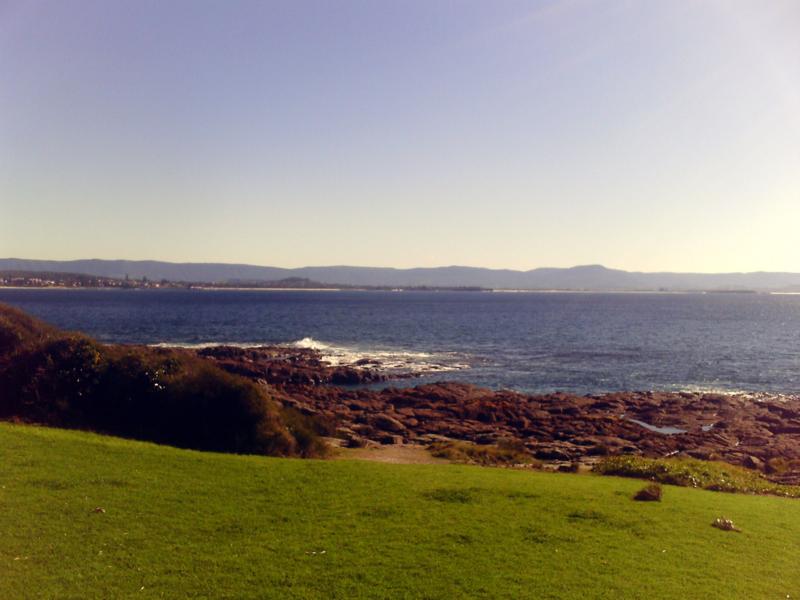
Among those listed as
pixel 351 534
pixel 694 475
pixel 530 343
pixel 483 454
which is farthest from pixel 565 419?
pixel 530 343

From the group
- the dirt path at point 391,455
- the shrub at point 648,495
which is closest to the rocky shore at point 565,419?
the dirt path at point 391,455

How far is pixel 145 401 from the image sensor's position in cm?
1994

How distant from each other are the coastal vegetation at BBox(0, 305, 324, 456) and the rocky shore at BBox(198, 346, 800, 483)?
489cm

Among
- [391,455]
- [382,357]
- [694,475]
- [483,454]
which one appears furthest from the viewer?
[382,357]

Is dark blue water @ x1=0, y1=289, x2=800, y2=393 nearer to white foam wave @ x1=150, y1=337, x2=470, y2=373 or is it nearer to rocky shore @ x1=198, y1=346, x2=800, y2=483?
white foam wave @ x1=150, y1=337, x2=470, y2=373

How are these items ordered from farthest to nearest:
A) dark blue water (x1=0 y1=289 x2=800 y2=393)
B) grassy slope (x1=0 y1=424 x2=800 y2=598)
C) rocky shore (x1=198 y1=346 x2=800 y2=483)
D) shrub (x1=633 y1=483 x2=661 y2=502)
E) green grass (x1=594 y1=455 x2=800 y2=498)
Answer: dark blue water (x1=0 y1=289 x2=800 y2=393) → rocky shore (x1=198 y1=346 x2=800 y2=483) → green grass (x1=594 y1=455 x2=800 y2=498) → shrub (x1=633 y1=483 x2=661 y2=502) → grassy slope (x1=0 y1=424 x2=800 y2=598)

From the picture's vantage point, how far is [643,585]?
9.09 meters

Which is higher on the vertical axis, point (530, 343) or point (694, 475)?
point (694, 475)

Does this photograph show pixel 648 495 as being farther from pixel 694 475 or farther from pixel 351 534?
pixel 351 534

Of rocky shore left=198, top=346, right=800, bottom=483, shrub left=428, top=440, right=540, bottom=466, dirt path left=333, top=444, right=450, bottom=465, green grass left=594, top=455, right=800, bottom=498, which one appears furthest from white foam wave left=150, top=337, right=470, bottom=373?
green grass left=594, top=455, right=800, bottom=498

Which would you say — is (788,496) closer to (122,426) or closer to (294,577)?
(294,577)

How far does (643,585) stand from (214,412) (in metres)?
13.4

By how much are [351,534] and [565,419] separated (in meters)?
25.2

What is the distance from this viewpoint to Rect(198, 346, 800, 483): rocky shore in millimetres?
27156
